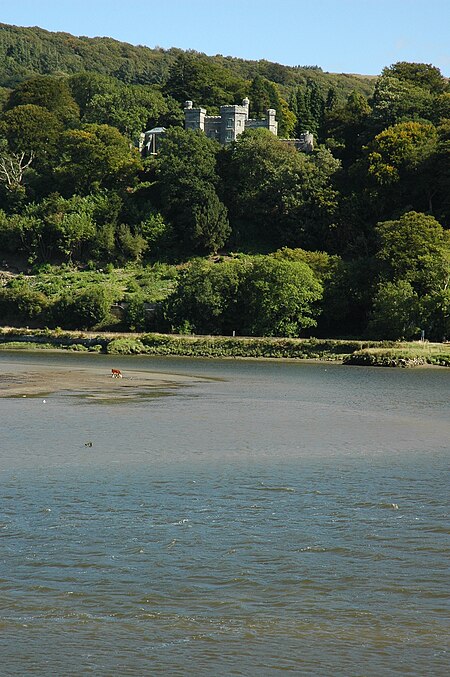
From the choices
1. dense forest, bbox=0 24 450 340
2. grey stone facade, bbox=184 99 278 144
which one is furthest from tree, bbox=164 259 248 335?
grey stone facade, bbox=184 99 278 144

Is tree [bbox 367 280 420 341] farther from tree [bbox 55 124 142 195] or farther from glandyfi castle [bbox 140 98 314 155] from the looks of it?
glandyfi castle [bbox 140 98 314 155]

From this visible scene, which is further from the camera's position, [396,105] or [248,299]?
[396,105]

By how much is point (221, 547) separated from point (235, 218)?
78.2 m

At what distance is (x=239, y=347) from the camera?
2424 inches

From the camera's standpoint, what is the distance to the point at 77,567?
13.7 meters

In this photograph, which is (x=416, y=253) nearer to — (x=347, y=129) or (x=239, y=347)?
(x=239, y=347)

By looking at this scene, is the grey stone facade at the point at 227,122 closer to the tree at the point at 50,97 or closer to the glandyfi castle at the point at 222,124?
the glandyfi castle at the point at 222,124

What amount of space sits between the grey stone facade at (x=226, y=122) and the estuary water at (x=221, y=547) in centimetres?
8007

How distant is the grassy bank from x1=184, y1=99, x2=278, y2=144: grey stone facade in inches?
1800

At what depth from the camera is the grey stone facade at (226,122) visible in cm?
10612

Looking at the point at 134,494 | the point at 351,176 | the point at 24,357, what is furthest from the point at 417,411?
the point at 351,176

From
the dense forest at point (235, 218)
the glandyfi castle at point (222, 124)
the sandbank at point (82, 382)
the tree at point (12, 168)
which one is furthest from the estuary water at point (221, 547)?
the glandyfi castle at point (222, 124)

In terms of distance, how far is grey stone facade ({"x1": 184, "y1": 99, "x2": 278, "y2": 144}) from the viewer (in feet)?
348

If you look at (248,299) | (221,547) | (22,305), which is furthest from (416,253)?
(221,547)
